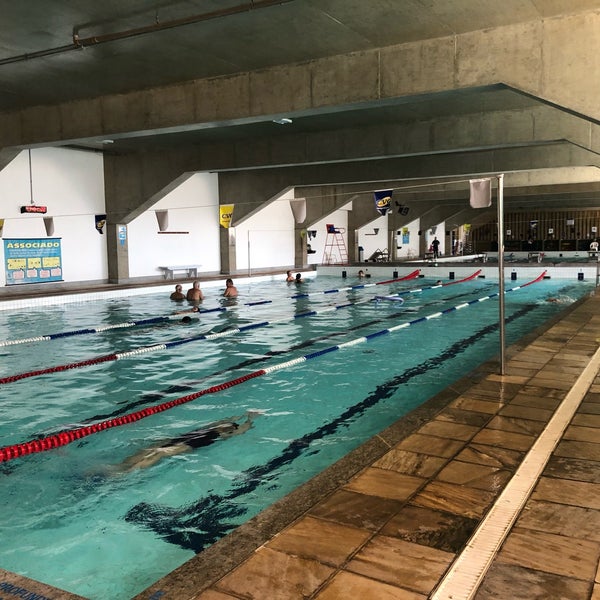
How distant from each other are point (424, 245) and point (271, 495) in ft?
143

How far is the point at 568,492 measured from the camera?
145 inches

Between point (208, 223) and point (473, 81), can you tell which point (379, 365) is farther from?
point (208, 223)

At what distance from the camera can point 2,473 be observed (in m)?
5.24

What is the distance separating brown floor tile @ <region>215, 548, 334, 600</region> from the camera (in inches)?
105

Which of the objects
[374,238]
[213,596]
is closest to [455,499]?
[213,596]

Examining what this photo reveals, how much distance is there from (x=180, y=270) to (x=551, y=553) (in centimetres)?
2202

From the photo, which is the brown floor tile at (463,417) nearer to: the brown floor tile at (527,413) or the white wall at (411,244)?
the brown floor tile at (527,413)

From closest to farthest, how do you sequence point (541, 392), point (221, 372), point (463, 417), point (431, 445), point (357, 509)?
point (357, 509), point (431, 445), point (463, 417), point (541, 392), point (221, 372)

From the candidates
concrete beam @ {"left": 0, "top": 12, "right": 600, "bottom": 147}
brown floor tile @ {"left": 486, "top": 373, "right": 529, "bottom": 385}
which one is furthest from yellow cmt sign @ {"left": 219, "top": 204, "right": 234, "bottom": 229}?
brown floor tile @ {"left": 486, "top": 373, "right": 529, "bottom": 385}

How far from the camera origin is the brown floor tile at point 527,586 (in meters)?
2.60

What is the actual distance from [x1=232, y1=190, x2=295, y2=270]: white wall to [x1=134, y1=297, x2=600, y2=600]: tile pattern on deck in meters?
22.2

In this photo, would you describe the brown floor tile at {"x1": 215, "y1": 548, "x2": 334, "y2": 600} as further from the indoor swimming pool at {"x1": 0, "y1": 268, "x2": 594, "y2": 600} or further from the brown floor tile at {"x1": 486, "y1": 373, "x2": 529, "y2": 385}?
the brown floor tile at {"x1": 486, "y1": 373, "x2": 529, "y2": 385}

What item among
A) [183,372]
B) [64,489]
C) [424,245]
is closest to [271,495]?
[64,489]

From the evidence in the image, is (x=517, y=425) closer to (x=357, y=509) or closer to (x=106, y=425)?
(x=357, y=509)
